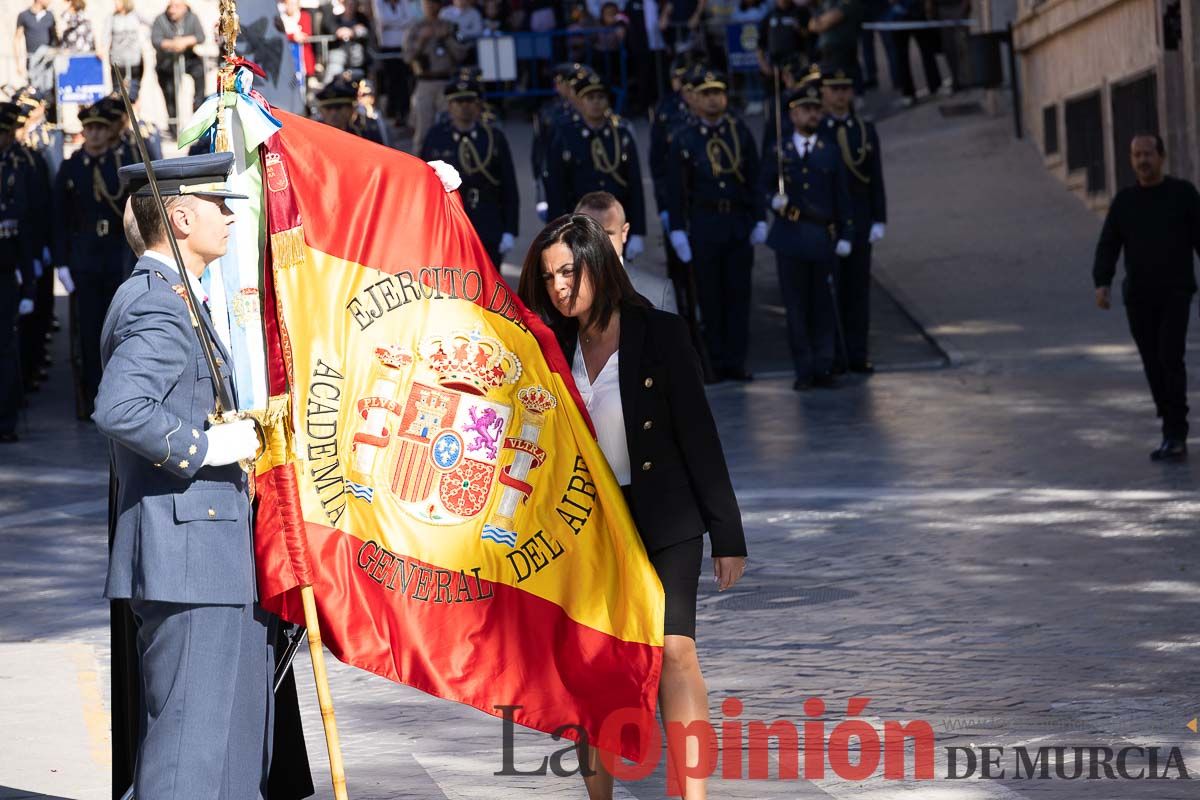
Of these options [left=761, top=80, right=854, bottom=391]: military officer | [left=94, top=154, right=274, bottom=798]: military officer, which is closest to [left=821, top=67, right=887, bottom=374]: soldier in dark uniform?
[left=761, top=80, right=854, bottom=391]: military officer

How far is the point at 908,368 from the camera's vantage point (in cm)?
1541

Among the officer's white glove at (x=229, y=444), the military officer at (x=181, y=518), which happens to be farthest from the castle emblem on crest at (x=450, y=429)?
the officer's white glove at (x=229, y=444)

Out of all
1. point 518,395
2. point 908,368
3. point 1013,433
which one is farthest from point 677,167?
point 518,395

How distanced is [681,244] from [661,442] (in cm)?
996

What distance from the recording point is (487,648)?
5684mm

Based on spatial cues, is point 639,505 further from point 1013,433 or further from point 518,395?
point 1013,433

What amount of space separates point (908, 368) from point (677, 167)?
8.15 feet

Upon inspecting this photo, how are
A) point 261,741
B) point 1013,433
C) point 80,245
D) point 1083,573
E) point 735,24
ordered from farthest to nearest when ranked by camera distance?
point 735,24
point 80,245
point 1013,433
point 1083,573
point 261,741

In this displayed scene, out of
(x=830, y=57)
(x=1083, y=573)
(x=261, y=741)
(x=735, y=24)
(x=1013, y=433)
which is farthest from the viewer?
Answer: (x=735, y=24)

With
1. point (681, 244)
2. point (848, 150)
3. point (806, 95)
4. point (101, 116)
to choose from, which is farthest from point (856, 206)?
point (101, 116)

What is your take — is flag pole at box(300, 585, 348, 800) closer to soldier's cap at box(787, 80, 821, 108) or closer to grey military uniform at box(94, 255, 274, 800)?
grey military uniform at box(94, 255, 274, 800)

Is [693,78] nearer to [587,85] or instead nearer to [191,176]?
[587,85]

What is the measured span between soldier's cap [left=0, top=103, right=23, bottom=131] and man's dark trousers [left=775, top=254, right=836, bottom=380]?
6016mm

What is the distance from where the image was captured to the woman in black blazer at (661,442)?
5676 millimetres
